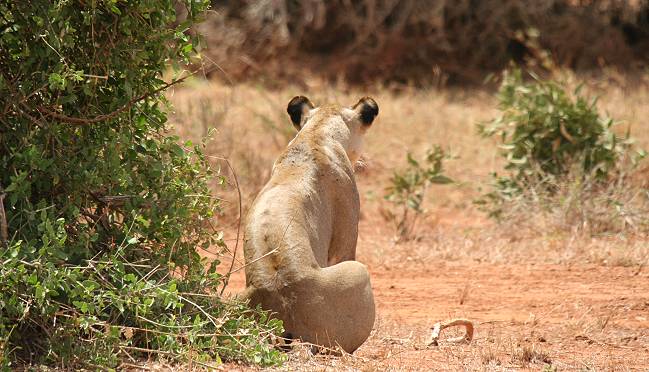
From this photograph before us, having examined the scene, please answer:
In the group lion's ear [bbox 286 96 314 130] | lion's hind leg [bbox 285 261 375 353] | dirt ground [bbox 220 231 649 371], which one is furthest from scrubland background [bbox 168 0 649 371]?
lion's ear [bbox 286 96 314 130]

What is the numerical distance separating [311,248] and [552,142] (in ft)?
16.0

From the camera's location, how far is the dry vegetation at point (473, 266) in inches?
230

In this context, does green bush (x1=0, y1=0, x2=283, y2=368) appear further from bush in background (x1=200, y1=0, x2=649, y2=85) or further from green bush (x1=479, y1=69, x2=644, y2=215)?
bush in background (x1=200, y1=0, x2=649, y2=85)

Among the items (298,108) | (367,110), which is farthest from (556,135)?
(298,108)

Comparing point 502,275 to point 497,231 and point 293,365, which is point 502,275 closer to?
point 497,231

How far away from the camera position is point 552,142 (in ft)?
32.0

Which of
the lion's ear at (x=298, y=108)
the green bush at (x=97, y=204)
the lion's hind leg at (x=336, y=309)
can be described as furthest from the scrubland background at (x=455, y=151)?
the lion's ear at (x=298, y=108)

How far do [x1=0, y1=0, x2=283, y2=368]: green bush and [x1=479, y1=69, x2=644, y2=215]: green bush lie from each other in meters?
4.78

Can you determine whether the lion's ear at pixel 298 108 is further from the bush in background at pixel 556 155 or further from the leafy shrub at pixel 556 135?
the leafy shrub at pixel 556 135

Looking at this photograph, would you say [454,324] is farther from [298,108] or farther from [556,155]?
[556,155]

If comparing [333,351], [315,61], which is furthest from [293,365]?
[315,61]

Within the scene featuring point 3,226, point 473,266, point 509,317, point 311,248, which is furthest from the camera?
point 473,266

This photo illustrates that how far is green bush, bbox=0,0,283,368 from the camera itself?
182 inches

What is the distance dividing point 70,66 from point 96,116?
27 centimetres
